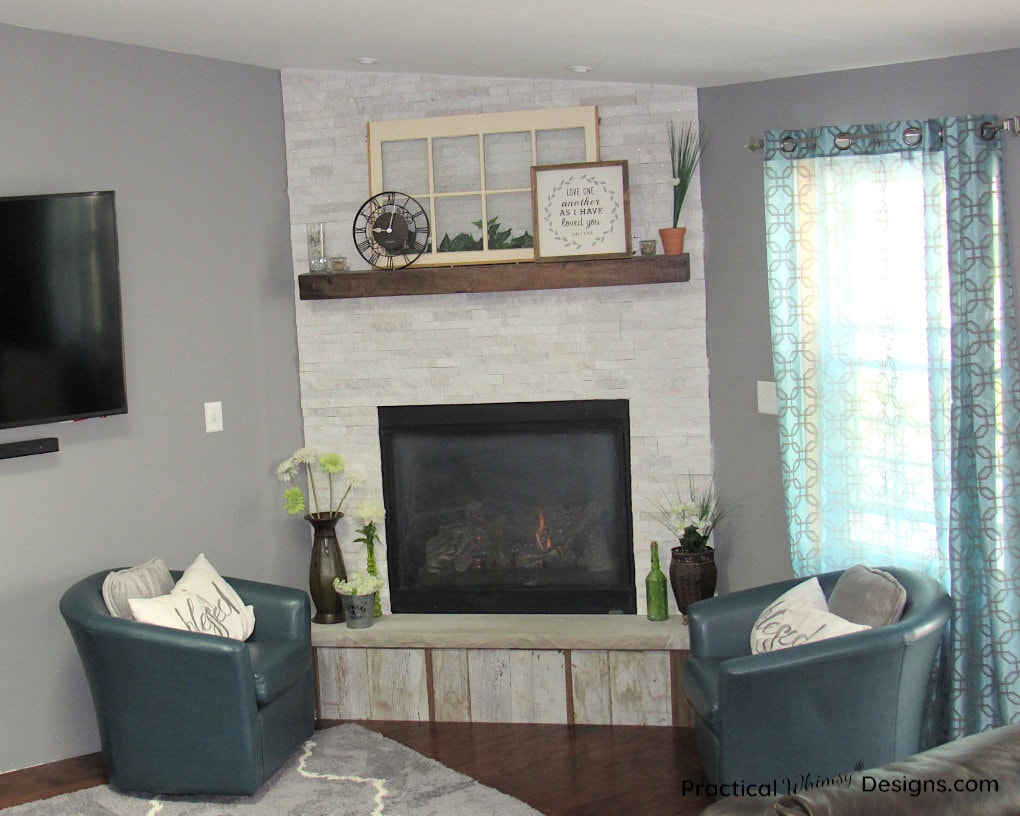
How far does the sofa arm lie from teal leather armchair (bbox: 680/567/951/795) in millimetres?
1441

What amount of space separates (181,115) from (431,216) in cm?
98

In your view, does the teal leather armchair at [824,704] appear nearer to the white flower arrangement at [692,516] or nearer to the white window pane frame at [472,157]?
the white flower arrangement at [692,516]

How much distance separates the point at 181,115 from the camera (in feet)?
13.5

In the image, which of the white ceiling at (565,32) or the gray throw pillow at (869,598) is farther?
the gray throw pillow at (869,598)

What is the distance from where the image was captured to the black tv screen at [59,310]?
3.52m

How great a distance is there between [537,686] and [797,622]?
3.75ft

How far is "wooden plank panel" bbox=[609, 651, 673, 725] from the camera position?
4.05 meters

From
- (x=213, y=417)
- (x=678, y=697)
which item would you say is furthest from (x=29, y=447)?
(x=678, y=697)

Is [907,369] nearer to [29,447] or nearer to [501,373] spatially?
[501,373]

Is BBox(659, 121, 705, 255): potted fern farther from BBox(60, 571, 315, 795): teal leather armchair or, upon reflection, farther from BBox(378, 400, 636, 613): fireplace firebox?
BBox(60, 571, 315, 795): teal leather armchair

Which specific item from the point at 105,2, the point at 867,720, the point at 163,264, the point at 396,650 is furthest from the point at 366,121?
the point at 867,720

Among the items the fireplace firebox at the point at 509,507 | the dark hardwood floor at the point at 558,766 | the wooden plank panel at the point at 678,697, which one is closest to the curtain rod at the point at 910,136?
the fireplace firebox at the point at 509,507

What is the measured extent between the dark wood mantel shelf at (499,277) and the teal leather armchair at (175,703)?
4.72ft

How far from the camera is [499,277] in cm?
423
